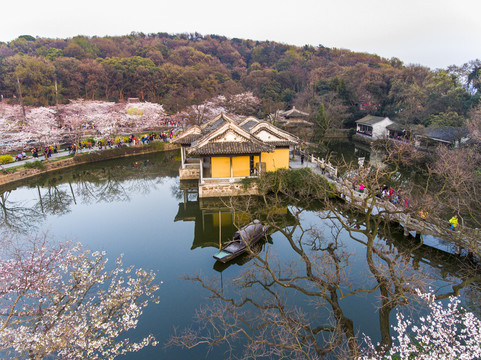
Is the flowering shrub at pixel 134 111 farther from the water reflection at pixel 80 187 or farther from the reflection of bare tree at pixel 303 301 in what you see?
the reflection of bare tree at pixel 303 301

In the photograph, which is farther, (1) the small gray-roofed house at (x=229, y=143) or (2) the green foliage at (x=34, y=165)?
(2) the green foliage at (x=34, y=165)

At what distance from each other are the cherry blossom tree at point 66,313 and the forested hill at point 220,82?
28962 mm

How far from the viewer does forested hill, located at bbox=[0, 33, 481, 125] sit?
37306mm

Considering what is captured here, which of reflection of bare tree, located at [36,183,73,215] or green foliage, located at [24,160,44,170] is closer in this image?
reflection of bare tree, located at [36,183,73,215]

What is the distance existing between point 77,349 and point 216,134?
13963 mm

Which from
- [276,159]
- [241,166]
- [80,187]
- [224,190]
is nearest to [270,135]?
[276,159]

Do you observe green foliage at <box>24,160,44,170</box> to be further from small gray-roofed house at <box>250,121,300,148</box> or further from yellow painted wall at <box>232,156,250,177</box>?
small gray-roofed house at <box>250,121,300,148</box>

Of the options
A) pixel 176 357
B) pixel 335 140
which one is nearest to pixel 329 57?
pixel 335 140

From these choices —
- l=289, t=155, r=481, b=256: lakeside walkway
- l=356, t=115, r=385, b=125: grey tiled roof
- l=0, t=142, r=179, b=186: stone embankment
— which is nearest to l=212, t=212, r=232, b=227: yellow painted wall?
l=289, t=155, r=481, b=256: lakeside walkway

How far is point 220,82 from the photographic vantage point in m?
64.4

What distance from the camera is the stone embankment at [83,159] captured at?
22281mm

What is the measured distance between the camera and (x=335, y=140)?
41.3m

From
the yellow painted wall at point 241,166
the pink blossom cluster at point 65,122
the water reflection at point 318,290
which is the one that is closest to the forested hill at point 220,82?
the pink blossom cluster at point 65,122

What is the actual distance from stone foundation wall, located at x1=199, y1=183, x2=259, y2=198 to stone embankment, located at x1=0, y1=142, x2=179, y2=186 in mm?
15042
